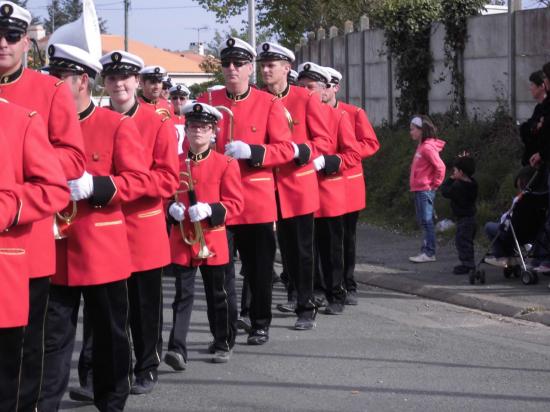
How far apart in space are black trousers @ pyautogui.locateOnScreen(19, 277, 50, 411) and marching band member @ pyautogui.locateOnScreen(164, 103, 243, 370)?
9.10 ft

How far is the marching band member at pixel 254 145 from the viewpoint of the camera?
8.88m

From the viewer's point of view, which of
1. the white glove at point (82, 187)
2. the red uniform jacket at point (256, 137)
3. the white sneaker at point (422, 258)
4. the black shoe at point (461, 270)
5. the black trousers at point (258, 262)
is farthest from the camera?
the white sneaker at point (422, 258)

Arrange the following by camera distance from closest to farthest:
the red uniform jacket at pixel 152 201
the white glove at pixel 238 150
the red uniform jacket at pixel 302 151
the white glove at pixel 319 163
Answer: the red uniform jacket at pixel 152 201 < the white glove at pixel 238 150 < the red uniform jacket at pixel 302 151 < the white glove at pixel 319 163

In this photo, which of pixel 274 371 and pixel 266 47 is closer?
pixel 274 371

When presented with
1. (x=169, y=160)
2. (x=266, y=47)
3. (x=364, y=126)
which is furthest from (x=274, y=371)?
(x=364, y=126)

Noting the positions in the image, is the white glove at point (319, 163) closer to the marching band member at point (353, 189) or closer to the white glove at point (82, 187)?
the marching band member at point (353, 189)

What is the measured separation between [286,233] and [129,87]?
Result: 2.85 m

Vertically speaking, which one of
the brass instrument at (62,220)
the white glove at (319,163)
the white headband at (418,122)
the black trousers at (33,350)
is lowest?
the black trousers at (33,350)

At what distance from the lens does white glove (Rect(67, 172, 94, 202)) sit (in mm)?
6191

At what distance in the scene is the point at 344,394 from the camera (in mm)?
7562

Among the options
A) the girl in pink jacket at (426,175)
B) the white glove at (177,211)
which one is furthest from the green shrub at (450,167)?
the white glove at (177,211)

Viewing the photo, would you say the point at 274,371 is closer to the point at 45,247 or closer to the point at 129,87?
the point at 129,87

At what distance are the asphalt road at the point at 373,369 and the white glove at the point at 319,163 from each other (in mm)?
1326

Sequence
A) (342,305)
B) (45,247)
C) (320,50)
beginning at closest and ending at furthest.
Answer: (45,247)
(342,305)
(320,50)
